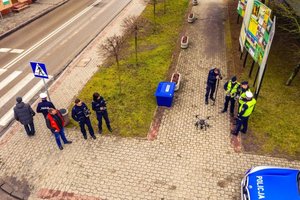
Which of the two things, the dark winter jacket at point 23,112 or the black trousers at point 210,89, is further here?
the black trousers at point 210,89

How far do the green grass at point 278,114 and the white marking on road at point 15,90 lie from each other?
10.8m

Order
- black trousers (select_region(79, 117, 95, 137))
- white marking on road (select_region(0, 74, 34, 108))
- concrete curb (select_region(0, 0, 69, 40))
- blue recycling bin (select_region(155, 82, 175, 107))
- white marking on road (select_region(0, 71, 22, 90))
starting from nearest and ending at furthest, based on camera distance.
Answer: black trousers (select_region(79, 117, 95, 137))
blue recycling bin (select_region(155, 82, 175, 107))
white marking on road (select_region(0, 74, 34, 108))
white marking on road (select_region(0, 71, 22, 90))
concrete curb (select_region(0, 0, 69, 40))

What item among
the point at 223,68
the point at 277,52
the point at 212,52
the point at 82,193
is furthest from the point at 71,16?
the point at 82,193

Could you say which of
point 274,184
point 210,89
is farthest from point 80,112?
point 274,184

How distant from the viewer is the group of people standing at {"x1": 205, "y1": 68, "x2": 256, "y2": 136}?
378 inches

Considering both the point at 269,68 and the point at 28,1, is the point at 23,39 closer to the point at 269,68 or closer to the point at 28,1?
the point at 28,1

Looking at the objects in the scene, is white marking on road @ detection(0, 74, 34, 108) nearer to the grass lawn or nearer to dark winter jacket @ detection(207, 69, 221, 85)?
dark winter jacket @ detection(207, 69, 221, 85)

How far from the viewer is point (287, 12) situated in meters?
12.8

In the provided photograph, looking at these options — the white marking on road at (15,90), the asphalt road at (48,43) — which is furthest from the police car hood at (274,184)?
the white marking on road at (15,90)

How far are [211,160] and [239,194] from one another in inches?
58.4

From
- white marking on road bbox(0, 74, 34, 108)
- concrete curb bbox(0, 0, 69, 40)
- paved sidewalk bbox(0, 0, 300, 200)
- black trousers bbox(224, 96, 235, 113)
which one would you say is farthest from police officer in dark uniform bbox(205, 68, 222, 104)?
concrete curb bbox(0, 0, 69, 40)

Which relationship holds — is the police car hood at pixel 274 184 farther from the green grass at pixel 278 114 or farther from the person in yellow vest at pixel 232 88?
the person in yellow vest at pixel 232 88

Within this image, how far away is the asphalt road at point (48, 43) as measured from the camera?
553 inches

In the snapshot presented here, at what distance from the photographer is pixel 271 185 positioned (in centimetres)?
741
